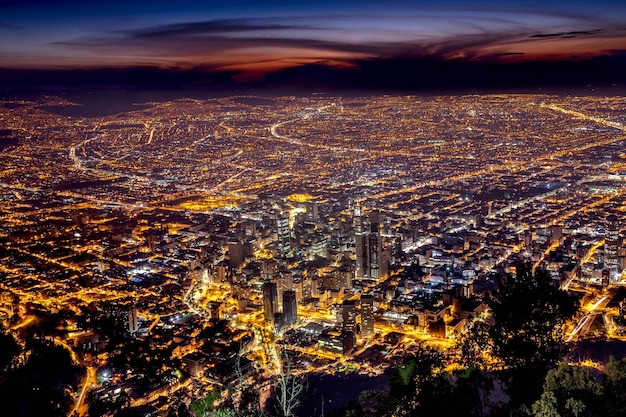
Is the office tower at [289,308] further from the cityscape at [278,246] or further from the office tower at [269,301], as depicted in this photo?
the office tower at [269,301]

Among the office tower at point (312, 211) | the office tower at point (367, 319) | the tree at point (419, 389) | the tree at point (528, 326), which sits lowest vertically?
the office tower at point (367, 319)

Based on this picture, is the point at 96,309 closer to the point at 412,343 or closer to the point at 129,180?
the point at 412,343

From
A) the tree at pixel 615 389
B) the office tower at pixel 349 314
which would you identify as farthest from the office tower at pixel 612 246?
the tree at pixel 615 389

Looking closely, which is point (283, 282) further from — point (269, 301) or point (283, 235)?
point (283, 235)

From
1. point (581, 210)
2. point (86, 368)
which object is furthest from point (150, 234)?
point (581, 210)

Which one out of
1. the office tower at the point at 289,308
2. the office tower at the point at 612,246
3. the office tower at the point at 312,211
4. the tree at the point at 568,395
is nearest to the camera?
the tree at the point at 568,395

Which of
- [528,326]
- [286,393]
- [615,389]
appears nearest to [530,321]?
[528,326]

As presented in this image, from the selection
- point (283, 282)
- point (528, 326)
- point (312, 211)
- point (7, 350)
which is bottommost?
point (283, 282)
